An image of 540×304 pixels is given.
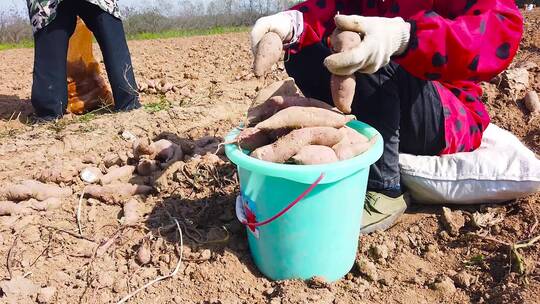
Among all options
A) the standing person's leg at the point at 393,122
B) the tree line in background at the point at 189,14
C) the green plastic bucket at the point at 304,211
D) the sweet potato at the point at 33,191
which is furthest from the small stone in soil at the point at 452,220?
the tree line in background at the point at 189,14

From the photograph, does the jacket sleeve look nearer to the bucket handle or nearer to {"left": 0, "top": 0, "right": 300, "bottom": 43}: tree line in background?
the bucket handle

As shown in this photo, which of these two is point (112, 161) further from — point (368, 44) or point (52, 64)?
point (368, 44)

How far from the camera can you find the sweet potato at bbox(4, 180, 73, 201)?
1.70 metres

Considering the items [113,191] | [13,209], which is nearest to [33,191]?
[13,209]

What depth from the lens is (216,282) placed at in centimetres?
137

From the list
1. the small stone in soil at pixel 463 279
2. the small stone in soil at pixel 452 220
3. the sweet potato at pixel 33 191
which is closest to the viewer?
the small stone in soil at pixel 463 279

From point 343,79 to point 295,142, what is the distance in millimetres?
204

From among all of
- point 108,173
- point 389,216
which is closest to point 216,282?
point 389,216

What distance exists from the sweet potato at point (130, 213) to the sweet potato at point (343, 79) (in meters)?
0.72

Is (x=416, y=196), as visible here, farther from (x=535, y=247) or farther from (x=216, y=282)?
(x=216, y=282)

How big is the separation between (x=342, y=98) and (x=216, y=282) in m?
0.59

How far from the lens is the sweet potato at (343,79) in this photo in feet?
3.97

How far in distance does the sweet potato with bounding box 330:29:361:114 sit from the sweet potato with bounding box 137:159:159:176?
81cm

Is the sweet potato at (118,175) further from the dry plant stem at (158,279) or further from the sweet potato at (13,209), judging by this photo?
the dry plant stem at (158,279)
